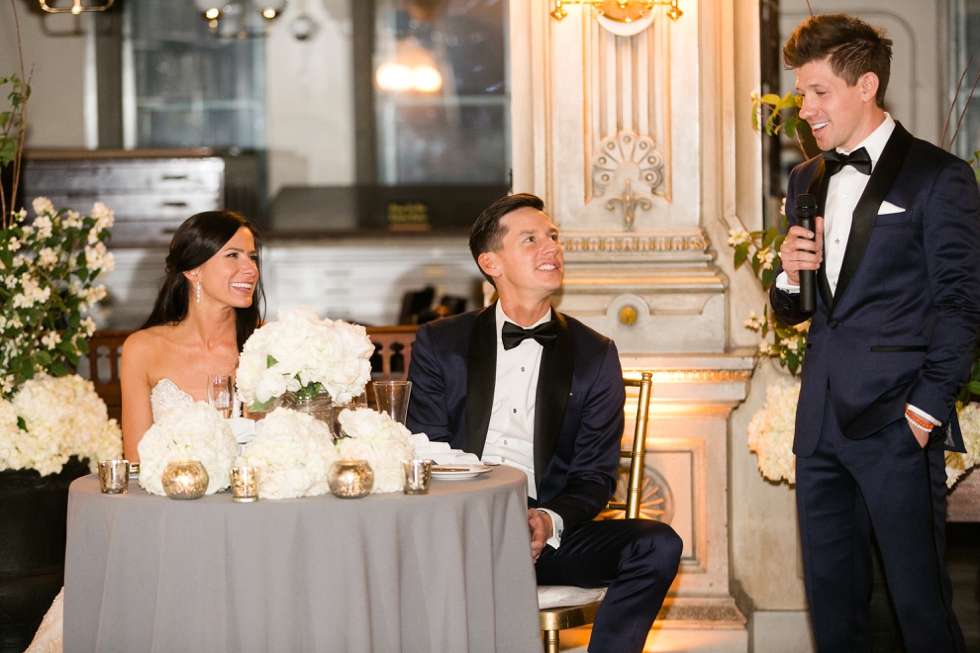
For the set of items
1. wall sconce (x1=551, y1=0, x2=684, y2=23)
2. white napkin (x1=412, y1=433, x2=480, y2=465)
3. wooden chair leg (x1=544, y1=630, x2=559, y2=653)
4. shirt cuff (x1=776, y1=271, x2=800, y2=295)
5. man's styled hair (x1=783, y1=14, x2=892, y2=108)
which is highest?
wall sconce (x1=551, y1=0, x2=684, y2=23)

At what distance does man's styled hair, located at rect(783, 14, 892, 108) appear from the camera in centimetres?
255

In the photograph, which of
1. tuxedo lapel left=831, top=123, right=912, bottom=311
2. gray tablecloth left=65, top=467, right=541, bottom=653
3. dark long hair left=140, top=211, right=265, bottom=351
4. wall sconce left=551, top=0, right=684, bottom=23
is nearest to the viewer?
gray tablecloth left=65, top=467, right=541, bottom=653

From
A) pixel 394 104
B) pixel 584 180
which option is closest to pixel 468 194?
pixel 394 104

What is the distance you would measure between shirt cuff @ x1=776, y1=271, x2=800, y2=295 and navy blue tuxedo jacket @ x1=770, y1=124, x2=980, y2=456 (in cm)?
13

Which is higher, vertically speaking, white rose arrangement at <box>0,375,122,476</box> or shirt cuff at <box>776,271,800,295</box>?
shirt cuff at <box>776,271,800,295</box>

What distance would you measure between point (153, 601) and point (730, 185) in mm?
2680

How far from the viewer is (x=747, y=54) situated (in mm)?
3922

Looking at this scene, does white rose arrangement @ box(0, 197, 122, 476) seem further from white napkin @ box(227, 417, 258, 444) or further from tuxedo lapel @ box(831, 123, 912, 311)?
tuxedo lapel @ box(831, 123, 912, 311)

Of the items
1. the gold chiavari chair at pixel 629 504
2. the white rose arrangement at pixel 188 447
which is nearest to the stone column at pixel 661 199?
the gold chiavari chair at pixel 629 504

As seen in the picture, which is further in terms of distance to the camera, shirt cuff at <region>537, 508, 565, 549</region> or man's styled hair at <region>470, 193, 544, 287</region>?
man's styled hair at <region>470, 193, 544, 287</region>

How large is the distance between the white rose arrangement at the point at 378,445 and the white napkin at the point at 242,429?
255mm

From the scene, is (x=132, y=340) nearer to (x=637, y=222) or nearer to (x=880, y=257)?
(x=637, y=222)

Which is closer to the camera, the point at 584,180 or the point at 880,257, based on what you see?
the point at 880,257

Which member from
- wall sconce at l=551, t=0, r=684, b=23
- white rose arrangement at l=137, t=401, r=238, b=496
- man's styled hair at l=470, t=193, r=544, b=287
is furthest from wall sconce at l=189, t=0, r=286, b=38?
white rose arrangement at l=137, t=401, r=238, b=496
